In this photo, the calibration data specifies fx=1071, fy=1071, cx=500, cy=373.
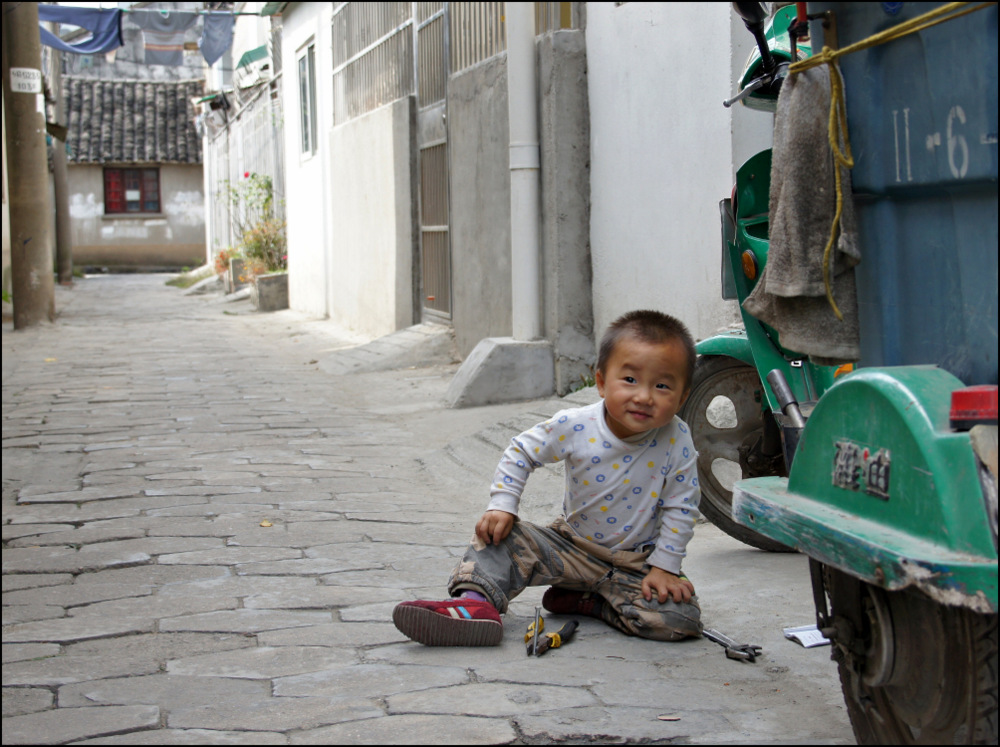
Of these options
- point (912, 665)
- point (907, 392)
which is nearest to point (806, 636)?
point (912, 665)

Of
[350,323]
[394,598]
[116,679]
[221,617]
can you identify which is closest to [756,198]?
[394,598]

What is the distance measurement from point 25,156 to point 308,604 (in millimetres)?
11942

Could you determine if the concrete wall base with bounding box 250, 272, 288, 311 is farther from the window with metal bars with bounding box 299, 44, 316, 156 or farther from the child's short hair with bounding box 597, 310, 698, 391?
the child's short hair with bounding box 597, 310, 698, 391

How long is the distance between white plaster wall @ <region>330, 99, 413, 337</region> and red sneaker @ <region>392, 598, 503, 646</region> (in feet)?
27.5

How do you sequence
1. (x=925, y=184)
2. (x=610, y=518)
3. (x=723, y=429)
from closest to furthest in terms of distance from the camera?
(x=925, y=184) → (x=610, y=518) → (x=723, y=429)

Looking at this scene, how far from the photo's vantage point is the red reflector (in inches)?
67.4

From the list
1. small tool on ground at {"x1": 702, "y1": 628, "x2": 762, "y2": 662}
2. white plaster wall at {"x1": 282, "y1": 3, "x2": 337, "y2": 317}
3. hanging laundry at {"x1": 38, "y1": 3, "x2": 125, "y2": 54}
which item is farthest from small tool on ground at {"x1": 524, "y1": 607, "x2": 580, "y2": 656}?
hanging laundry at {"x1": 38, "y1": 3, "x2": 125, "y2": 54}

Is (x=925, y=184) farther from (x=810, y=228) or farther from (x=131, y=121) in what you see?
(x=131, y=121)

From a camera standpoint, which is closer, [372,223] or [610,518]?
[610,518]

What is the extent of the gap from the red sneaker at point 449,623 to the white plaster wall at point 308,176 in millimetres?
11881

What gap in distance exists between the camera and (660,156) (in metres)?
6.07

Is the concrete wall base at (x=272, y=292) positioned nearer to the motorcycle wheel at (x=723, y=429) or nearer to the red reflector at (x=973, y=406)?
the motorcycle wheel at (x=723, y=429)

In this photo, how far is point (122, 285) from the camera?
25.6 meters

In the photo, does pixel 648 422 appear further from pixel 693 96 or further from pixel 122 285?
pixel 122 285
